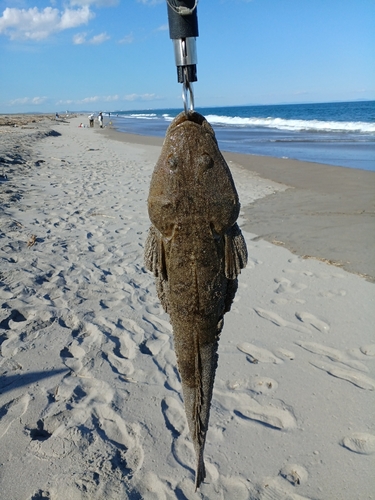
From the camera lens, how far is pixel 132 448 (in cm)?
344

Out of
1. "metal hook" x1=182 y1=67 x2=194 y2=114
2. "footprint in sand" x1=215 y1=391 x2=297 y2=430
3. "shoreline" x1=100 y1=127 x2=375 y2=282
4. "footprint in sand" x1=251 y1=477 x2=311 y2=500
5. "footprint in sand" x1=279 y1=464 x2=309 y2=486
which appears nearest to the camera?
"metal hook" x1=182 y1=67 x2=194 y2=114

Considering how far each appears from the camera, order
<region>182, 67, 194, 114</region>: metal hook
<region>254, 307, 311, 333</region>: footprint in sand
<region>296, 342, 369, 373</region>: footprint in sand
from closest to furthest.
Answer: <region>182, 67, 194, 114</region>: metal hook
<region>296, 342, 369, 373</region>: footprint in sand
<region>254, 307, 311, 333</region>: footprint in sand

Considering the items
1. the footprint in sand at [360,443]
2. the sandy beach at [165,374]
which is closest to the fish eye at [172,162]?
the sandy beach at [165,374]

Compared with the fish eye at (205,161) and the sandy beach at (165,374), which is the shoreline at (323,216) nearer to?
the sandy beach at (165,374)

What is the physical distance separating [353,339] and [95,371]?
3034 millimetres

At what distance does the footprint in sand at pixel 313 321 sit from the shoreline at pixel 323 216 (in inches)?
66.0

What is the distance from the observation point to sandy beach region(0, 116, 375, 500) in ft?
10.6

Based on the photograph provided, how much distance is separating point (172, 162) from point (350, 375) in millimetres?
3459

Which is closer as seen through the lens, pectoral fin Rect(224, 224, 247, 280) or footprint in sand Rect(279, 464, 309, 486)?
pectoral fin Rect(224, 224, 247, 280)

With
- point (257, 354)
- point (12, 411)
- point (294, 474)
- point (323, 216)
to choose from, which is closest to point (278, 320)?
point (257, 354)

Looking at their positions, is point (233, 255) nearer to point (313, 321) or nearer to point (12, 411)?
point (12, 411)

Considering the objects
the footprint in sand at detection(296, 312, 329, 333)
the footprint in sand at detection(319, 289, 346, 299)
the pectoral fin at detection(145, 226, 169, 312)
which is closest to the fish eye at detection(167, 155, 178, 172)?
the pectoral fin at detection(145, 226, 169, 312)

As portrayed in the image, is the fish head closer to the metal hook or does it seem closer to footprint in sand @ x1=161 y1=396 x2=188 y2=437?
the metal hook

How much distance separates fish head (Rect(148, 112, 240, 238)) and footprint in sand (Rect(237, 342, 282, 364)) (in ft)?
9.75
